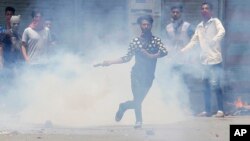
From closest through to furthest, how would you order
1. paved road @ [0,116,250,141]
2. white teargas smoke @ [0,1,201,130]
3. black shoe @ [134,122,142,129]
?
1. paved road @ [0,116,250,141]
2. black shoe @ [134,122,142,129]
3. white teargas smoke @ [0,1,201,130]

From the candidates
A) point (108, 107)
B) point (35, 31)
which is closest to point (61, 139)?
point (108, 107)

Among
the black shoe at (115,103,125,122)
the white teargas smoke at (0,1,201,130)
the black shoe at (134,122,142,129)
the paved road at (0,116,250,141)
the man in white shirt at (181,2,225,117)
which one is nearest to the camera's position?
the paved road at (0,116,250,141)

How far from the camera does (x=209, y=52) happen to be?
10711 millimetres

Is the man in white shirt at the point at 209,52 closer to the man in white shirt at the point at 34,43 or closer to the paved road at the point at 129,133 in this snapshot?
the paved road at the point at 129,133

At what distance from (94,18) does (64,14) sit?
1.95ft

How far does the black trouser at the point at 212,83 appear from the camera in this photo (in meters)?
10.8

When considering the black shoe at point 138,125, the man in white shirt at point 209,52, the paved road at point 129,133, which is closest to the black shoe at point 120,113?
the paved road at point 129,133

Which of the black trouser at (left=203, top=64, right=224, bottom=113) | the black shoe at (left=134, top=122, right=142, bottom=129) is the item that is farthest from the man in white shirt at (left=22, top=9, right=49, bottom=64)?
the black trouser at (left=203, top=64, right=224, bottom=113)

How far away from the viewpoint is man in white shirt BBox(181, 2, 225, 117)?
35.1ft

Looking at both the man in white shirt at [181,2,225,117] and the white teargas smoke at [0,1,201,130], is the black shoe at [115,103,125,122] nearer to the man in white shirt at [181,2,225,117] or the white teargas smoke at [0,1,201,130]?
the white teargas smoke at [0,1,201,130]

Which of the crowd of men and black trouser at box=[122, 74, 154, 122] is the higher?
the crowd of men

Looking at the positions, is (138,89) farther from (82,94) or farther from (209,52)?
(209,52)

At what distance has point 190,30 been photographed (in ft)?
36.9

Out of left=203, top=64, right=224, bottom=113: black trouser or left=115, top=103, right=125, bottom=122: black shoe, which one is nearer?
left=115, top=103, right=125, bottom=122: black shoe
